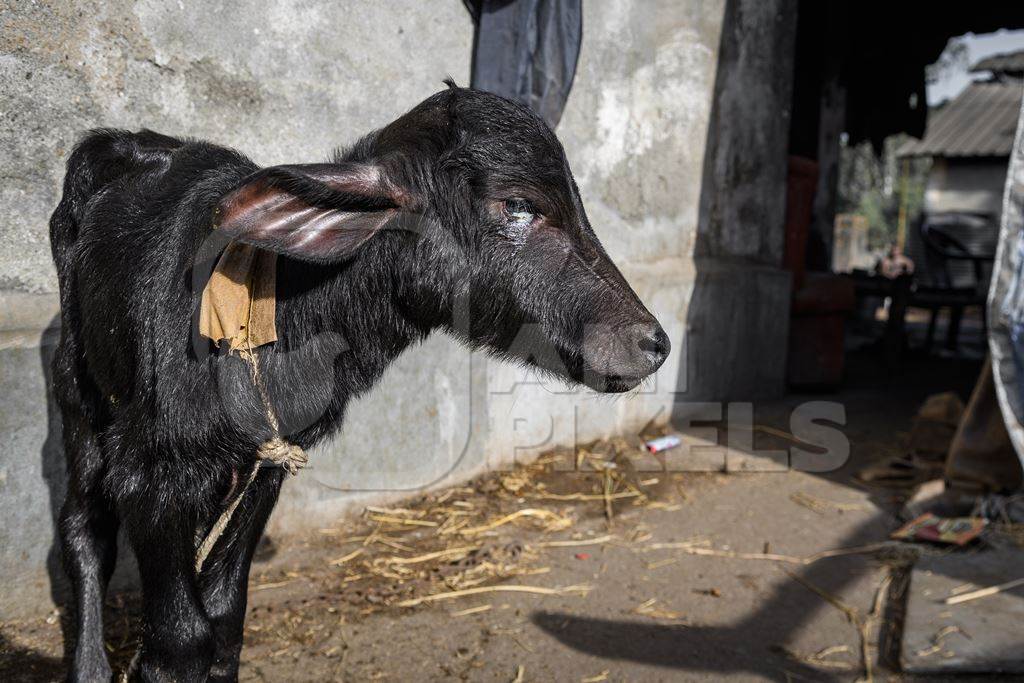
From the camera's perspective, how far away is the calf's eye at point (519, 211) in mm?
2072

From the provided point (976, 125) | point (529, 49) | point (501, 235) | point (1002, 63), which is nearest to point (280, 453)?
point (501, 235)

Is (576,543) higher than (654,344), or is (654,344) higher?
(654,344)

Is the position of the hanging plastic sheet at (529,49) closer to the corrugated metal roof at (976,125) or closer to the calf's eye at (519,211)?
the calf's eye at (519,211)

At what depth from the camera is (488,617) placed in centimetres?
321

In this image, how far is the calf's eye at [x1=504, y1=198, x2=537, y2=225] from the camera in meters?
2.07

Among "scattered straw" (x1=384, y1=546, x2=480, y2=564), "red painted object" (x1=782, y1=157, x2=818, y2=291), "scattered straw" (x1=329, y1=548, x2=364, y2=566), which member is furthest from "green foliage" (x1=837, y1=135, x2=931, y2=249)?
"scattered straw" (x1=329, y1=548, x2=364, y2=566)

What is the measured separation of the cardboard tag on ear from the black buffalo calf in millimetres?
44

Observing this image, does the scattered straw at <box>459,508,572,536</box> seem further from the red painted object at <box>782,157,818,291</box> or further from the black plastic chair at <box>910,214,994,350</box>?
the black plastic chair at <box>910,214,994,350</box>

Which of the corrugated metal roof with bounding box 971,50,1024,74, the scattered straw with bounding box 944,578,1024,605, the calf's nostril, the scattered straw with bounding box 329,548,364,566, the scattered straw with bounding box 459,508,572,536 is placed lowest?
the scattered straw with bounding box 329,548,364,566

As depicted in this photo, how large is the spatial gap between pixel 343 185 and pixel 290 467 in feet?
2.33

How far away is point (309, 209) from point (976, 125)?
24435 mm

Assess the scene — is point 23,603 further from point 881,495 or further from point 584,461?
point 881,495

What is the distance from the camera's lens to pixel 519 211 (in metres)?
2.08

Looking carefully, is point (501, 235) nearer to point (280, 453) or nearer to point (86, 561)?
point (280, 453)
